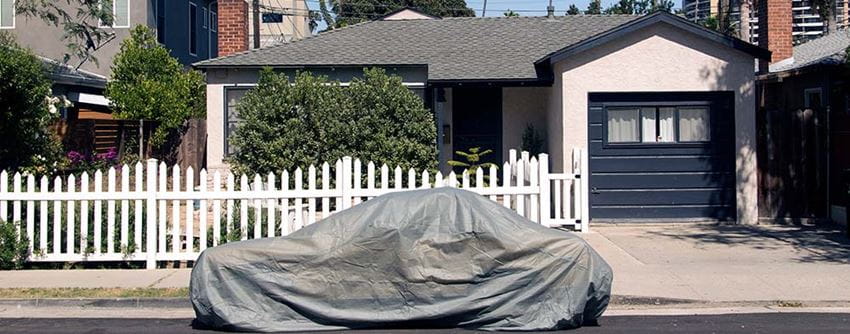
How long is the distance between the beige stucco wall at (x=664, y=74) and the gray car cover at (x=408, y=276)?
817cm

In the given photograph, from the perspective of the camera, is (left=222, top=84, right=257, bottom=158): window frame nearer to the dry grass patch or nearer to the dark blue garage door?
the dark blue garage door

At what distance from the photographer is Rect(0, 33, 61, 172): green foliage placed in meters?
15.7

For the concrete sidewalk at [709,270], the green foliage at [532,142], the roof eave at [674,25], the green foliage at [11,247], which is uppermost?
the roof eave at [674,25]

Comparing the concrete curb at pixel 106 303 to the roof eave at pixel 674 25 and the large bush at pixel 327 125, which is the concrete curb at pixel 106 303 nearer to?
the large bush at pixel 327 125

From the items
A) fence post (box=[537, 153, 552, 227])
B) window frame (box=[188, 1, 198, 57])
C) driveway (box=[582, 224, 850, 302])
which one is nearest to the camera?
driveway (box=[582, 224, 850, 302])

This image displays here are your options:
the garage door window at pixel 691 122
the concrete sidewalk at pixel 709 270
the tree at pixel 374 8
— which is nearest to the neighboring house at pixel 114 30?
the concrete sidewalk at pixel 709 270

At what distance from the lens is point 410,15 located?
→ 29.3 metres

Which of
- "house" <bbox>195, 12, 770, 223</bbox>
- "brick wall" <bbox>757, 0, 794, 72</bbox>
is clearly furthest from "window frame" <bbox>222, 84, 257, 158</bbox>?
"brick wall" <bbox>757, 0, 794, 72</bbox>

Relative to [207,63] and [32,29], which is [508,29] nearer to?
[207,63]

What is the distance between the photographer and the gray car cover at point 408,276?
9055mm

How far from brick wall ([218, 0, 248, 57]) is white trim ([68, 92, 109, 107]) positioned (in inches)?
194

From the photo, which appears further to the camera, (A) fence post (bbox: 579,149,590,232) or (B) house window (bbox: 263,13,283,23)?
(B) house window (bbox: 263,13,283,23)

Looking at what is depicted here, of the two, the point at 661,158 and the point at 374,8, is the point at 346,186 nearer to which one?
the point at 661,158

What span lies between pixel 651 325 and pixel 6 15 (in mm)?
26713
